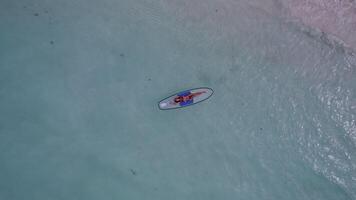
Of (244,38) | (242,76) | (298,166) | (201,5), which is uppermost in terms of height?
(201,5)

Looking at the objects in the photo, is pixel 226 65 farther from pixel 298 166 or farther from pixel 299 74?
pixel 298 166

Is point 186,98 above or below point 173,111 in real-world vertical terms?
above

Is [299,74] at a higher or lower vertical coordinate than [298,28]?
lower

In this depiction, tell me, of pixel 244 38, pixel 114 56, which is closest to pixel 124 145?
pixel 114 56
